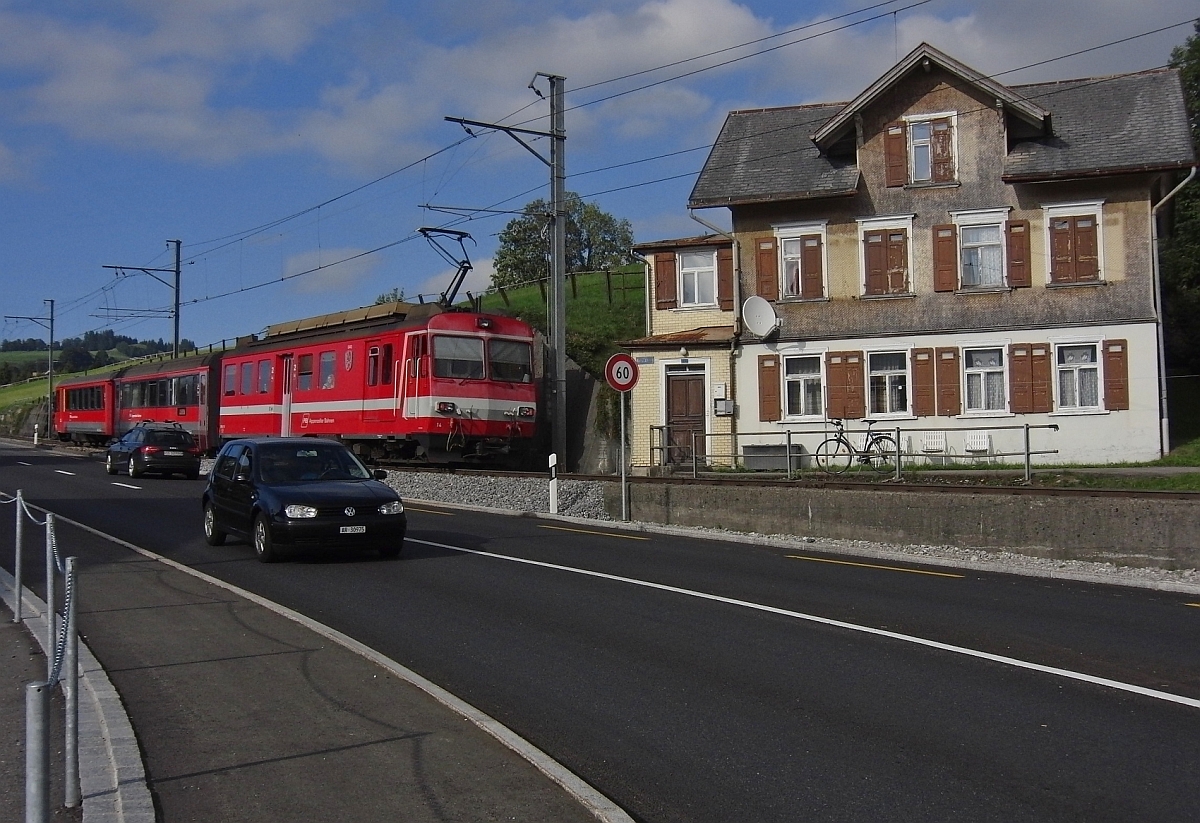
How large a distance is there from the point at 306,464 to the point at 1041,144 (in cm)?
2088

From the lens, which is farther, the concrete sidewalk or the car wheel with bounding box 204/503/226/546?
the car wheel with bounding box 204/503/226/546

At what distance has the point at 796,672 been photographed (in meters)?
8.02

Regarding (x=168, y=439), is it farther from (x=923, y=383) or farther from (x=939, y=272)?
(x=939, y=272)

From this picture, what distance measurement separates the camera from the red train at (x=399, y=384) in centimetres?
2606

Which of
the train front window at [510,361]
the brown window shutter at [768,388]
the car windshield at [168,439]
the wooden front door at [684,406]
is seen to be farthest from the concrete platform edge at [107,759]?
the car windshield at [168,439]

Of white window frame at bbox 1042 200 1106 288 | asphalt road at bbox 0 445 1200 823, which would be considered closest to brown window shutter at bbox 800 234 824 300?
white window frame at bbox 1042 200 1106 288

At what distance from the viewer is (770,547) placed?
17.0 metres

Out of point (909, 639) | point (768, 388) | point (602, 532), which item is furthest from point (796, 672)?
point (768, 388)

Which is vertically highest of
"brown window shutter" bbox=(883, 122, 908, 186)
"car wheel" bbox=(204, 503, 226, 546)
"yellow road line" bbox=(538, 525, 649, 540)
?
"brown window shutter" bbox=(883, 122, 908, 186)

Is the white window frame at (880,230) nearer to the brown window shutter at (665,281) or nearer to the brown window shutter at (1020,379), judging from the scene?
the brown window shutter at (1020,379)

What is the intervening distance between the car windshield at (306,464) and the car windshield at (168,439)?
20576 mm

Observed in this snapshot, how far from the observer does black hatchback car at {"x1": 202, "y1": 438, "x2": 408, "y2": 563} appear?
13.9 metres

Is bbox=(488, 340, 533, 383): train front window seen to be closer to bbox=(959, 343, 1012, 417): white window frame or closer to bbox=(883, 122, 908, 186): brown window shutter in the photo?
bbox=(883, 122, 908, 186): brown window shutter

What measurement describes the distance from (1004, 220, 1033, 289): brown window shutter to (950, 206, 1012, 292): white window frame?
0.12 m
